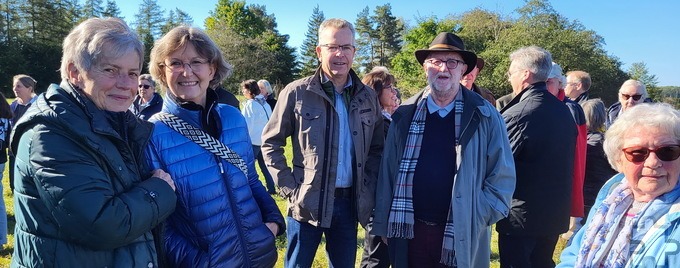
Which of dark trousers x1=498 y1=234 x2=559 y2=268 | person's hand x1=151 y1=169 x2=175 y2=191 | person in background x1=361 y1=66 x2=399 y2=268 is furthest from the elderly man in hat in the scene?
person's hand x1=151 y1=169 x2=175 y2=191

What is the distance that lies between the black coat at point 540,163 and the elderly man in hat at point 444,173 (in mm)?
515

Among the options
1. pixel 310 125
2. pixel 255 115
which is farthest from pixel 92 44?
pixel 255 115

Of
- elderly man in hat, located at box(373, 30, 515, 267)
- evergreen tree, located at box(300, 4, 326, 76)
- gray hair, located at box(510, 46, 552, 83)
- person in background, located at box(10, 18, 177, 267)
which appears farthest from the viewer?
evergreen tree, located at box(300, 4, 326, 76)

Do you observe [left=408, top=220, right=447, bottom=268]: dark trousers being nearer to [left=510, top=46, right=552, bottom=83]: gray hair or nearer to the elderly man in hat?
the elderly man in hat

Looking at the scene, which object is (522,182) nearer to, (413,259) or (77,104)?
(413,259)

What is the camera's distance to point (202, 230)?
6.59 ft

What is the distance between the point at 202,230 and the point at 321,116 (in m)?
1.17

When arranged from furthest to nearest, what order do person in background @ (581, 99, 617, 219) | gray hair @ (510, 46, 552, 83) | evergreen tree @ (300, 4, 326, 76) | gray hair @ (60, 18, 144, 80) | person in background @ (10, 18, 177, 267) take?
evergreen tree @ (300, 4, 326, 76)
person in background @ (581, 99, 617, 219)
gray hair @ (510, 46, 552, 83)
gray hair @ (60, 18, 144, 80)
person in background @ (10, 18, 177, 267)

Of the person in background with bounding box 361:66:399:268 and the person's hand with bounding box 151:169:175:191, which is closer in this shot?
the person's hand with bounding box 151:169:175:191

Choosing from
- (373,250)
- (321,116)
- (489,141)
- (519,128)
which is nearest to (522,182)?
(519,128)

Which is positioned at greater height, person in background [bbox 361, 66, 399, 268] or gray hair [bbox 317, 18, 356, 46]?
gray hair [bbox 317, 18, 356, 46]

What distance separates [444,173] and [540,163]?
0.97 meters

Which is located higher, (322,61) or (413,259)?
(322,61)

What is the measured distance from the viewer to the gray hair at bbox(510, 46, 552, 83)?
135 inches
